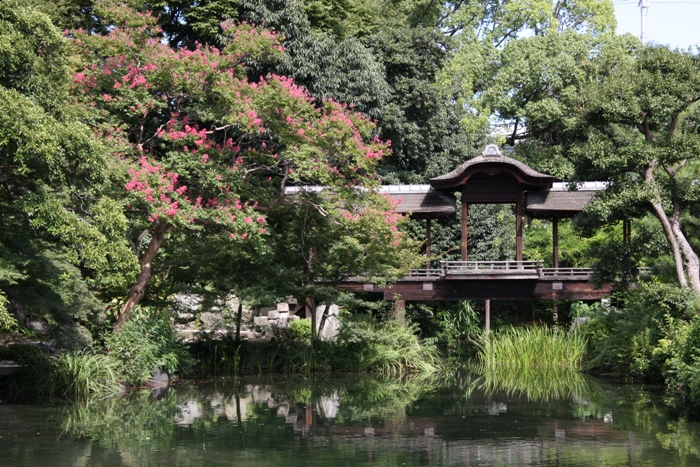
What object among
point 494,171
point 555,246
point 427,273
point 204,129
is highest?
point 494,171

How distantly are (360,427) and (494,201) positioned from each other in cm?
1159

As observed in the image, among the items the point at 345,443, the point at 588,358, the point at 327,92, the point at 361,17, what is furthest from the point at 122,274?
the point at 361,17

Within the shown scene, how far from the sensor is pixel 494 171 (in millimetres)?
21578

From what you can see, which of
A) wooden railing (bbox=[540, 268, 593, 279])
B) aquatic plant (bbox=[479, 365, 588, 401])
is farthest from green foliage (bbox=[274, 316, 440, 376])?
wooden railing (bbox=[540, 268, 593, 279])

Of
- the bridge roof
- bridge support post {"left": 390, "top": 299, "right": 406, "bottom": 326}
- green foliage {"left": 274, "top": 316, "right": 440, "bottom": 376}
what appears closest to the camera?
green foliage {"left": 274, "top": 316, "right": 440, "bottom": 376}

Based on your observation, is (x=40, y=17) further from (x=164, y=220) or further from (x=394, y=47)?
(x=394, y=47)

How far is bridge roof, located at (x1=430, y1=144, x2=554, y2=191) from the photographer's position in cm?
2142

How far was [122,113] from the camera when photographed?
54.2 ft

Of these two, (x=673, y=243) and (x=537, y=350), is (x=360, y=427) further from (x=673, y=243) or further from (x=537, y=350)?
(x=537, y=350)

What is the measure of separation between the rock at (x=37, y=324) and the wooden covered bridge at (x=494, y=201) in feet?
23.7

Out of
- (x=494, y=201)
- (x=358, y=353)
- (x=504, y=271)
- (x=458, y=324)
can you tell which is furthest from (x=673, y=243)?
(x=458, y=324)

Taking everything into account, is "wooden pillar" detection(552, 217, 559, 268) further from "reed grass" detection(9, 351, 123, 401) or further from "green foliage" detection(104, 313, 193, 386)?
"reed grass" detection(9, 351, 123, 401)

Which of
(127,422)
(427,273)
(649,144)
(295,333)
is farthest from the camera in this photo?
(427,273)

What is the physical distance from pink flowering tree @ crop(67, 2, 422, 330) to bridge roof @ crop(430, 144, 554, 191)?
17.3 feet
